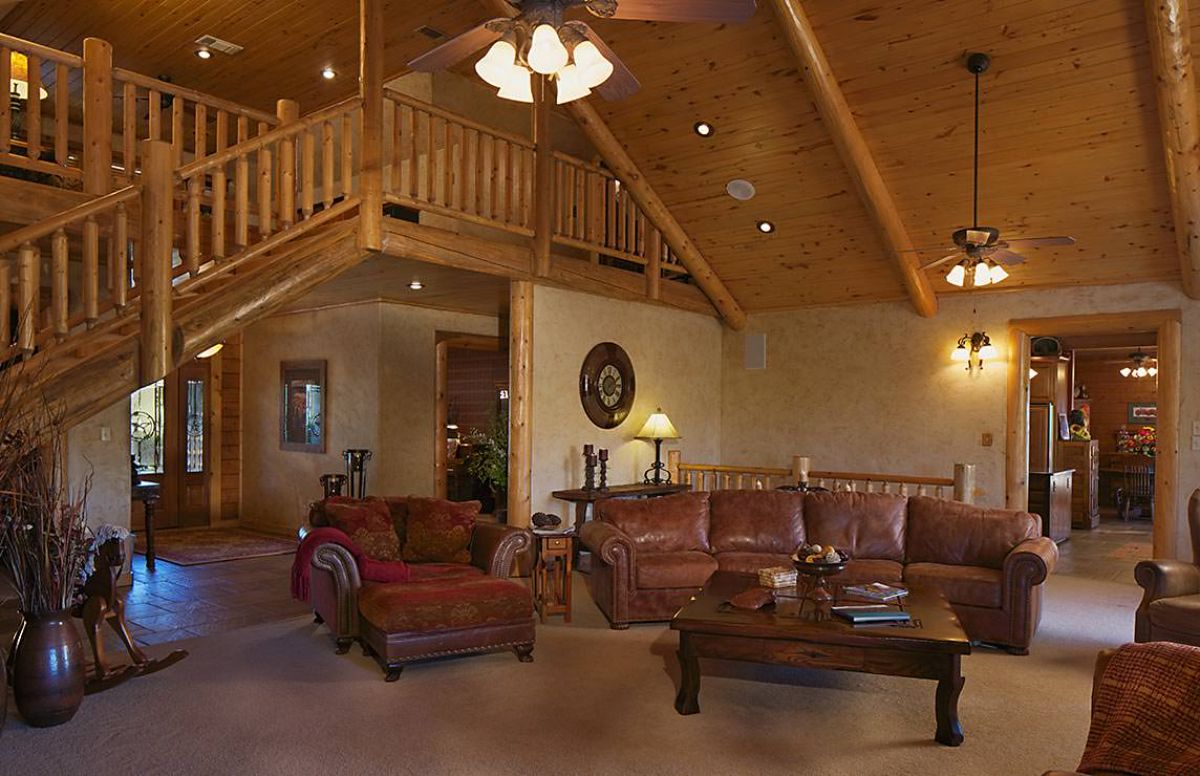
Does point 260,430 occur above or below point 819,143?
below

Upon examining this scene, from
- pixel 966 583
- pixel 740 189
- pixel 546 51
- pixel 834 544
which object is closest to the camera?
pixel 546 51

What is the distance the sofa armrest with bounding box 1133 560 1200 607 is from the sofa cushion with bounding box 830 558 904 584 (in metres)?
1.26

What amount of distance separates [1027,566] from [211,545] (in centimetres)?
708

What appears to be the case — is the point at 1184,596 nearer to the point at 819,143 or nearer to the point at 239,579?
the point at 819,143

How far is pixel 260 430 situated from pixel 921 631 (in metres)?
7.83

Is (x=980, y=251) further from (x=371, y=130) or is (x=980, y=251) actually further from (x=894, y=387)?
(x=371, y=130)

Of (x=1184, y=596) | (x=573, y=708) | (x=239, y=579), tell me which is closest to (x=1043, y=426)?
(x=1184, y=596)

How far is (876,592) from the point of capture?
13.7ft

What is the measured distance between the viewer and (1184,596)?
4285 millimetres

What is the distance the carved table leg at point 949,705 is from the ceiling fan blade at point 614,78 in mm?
2795

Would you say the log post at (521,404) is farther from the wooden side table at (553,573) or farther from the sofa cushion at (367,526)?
the sofa cushion at (367,526)

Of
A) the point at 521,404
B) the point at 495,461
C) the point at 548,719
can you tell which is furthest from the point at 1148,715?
the point at 495,461

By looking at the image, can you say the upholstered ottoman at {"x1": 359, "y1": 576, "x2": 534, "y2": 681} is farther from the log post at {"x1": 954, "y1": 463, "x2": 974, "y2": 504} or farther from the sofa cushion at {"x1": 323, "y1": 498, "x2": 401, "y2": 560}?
the log post at {"x1": 954, "y1": 463, "x2": 974, "y2": 504}

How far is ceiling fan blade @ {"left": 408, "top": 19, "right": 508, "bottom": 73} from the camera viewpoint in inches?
129
